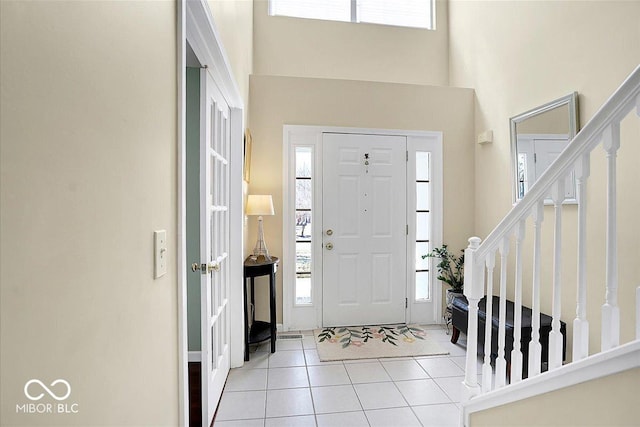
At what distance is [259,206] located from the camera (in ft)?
9.27

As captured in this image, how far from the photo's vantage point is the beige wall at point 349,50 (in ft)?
12.9

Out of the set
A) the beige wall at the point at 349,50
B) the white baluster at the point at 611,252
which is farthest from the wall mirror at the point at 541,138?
the beige wall at the point at 349,50

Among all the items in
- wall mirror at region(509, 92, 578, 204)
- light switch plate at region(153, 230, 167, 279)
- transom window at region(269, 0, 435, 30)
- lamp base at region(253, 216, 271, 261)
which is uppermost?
transom window at region(269, 0, 435, 30)

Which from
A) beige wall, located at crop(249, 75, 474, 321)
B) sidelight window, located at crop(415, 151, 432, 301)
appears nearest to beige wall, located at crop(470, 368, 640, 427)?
sidelight window, located at crop(415, 151, 432, 301)

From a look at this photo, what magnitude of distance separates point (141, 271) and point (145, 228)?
0.10 m

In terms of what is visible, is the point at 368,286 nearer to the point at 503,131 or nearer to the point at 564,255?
the point at 564,255

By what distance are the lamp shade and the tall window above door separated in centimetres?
60

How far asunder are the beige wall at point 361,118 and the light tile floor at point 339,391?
2.88ft

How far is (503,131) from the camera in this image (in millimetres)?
3170

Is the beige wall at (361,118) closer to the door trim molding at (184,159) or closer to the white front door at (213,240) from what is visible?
the door trim molding at (184,159)

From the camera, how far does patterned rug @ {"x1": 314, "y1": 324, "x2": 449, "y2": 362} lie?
283cm

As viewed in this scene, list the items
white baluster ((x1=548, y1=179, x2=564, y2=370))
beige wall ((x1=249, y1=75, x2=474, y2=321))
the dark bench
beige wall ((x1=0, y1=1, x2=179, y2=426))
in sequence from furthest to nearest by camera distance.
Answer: beige wall ((x1=249, y1=75, x2=474, y2=321)), the dark bench, white baluster ((x1=548, y1=179, x2=564, y2=370)), beige wall ((x1=0, y1=1, x2=179, y2=426))

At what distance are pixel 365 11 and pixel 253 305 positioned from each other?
3724 mm

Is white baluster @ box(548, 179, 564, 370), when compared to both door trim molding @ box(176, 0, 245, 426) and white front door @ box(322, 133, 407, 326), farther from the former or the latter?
white front door @ box(322, 133, 407, 326)
